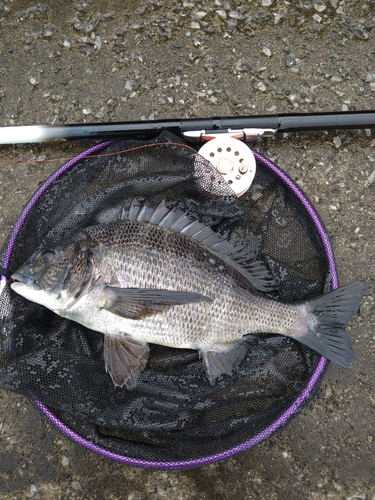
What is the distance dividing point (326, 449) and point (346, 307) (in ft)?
2.93

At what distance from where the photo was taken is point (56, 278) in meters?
2.14

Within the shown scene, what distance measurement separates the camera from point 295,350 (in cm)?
237

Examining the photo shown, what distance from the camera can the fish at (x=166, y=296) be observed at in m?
2.13

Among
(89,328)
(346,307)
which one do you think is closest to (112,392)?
(89,328)

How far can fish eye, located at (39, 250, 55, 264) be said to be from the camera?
215 cm

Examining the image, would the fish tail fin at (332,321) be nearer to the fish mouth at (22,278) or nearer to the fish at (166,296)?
the fish at (166,296)

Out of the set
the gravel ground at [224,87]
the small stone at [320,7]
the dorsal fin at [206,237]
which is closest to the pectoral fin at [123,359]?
the dorsal fin at [206,237]

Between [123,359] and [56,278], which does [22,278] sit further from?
[123,359]

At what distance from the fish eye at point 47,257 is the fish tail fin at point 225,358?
85 cm

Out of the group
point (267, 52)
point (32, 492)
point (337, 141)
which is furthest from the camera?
point (267, 52)

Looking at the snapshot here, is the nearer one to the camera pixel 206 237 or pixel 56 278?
pixel 56 278

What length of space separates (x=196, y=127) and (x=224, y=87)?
1.92ft

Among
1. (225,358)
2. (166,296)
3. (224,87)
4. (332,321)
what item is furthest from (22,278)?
(224,87)

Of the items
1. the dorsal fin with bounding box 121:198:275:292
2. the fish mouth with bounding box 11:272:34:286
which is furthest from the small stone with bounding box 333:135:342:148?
the fish mouth with bounding box 11:272:34:286
